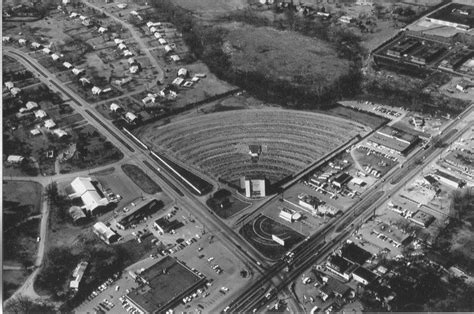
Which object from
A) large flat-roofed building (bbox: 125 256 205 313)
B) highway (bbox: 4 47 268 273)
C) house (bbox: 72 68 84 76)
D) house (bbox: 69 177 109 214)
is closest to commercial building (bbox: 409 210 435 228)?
highway (bbox: 4 47 268 273)

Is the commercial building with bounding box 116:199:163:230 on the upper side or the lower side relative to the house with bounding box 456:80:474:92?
lower

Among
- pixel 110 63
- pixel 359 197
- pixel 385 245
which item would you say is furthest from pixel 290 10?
pixel 385 245

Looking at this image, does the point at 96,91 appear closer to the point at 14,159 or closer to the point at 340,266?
the point at 14,159

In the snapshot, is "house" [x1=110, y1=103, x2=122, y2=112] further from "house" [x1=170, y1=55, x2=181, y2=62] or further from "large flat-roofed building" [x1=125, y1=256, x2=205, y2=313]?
"large flat-roofed building" [x1=125, y1=256, x2=205, y2=313]

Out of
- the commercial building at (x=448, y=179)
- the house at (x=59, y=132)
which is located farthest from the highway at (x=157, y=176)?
the commercial building at (x=448, y=179)

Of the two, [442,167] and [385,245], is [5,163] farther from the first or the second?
[442,167]

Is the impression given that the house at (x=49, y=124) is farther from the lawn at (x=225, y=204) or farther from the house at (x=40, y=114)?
the lawn at (x=225, y=204)

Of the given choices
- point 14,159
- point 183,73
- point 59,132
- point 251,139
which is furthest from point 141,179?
point 183,73
